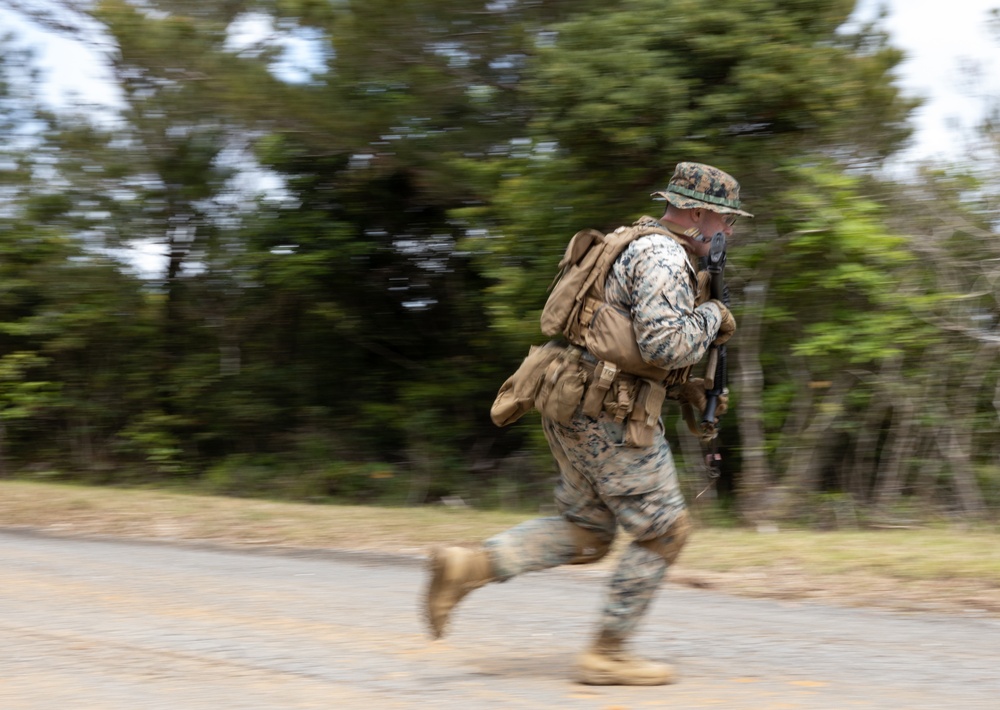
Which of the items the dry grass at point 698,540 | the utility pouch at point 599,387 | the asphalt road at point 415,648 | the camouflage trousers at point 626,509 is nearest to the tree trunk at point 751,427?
the dry grass at point 698,540

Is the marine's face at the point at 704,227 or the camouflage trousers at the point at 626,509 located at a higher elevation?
the marine's face at the point at 704,227

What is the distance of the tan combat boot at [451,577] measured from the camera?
4355 millimetres

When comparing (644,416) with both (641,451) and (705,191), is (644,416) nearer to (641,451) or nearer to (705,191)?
(641,451)

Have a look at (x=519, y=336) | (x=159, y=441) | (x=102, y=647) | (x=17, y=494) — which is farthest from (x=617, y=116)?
(x=159, y=441)

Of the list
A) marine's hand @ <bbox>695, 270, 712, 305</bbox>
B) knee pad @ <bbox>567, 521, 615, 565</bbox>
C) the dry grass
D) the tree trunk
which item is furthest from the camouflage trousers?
the tree trunk

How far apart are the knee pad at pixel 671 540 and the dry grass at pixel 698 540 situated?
88.3 inches

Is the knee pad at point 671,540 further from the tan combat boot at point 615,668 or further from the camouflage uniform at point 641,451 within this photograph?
the tan combat boot at point 615,668

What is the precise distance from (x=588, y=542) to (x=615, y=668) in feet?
1.67

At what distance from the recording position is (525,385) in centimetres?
446

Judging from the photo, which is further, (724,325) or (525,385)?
(525,385)

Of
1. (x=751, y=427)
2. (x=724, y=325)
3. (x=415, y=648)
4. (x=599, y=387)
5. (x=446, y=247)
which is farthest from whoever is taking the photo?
(x=446, y=247)

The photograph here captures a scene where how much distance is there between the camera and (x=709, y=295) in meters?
4.38

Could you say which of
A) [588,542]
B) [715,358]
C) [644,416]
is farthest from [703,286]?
[588,542]

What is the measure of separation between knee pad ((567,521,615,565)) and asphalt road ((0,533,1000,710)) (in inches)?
18.5
